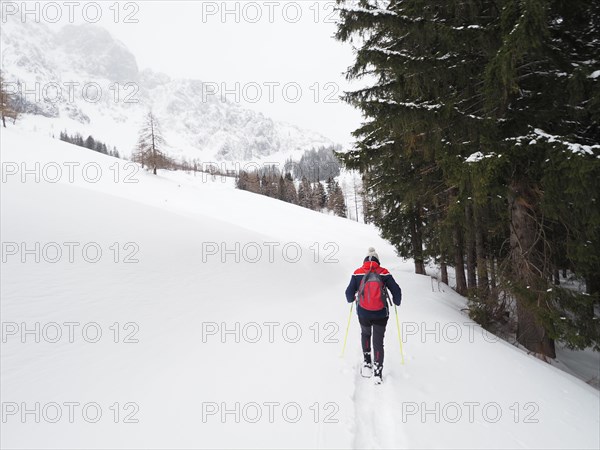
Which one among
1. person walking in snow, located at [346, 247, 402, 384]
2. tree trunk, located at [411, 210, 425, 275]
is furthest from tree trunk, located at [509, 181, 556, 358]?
tree trunk, located at [411, 210, 425, 275]

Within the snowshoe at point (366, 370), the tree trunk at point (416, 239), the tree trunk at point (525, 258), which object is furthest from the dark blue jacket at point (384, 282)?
the tree trunk at point (416, 239)

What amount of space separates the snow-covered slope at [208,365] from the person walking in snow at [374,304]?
343 mm

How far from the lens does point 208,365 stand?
555cm

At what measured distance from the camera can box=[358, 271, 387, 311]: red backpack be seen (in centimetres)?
544

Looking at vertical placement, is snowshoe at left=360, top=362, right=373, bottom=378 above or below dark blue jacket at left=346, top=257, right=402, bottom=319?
below

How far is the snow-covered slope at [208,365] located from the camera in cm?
403

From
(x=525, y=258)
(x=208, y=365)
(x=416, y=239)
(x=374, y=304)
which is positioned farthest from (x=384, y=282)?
(x=416, y=239)

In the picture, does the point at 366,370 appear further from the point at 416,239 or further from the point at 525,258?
the point at 416,239

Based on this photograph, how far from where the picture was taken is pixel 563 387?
5699 millimetres

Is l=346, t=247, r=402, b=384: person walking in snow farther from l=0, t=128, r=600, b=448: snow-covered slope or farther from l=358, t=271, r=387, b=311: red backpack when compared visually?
l=0, t=128, r=600, b=448: snow-covered slope

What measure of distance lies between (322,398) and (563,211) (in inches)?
219

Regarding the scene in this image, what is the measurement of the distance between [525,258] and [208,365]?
7.07 metres

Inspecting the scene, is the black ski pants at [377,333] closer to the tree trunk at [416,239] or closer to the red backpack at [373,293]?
the red backpack at [373,293]

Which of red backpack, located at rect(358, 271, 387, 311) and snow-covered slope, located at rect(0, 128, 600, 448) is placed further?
red backpack, located at rect(358, 271, 387, 311)
